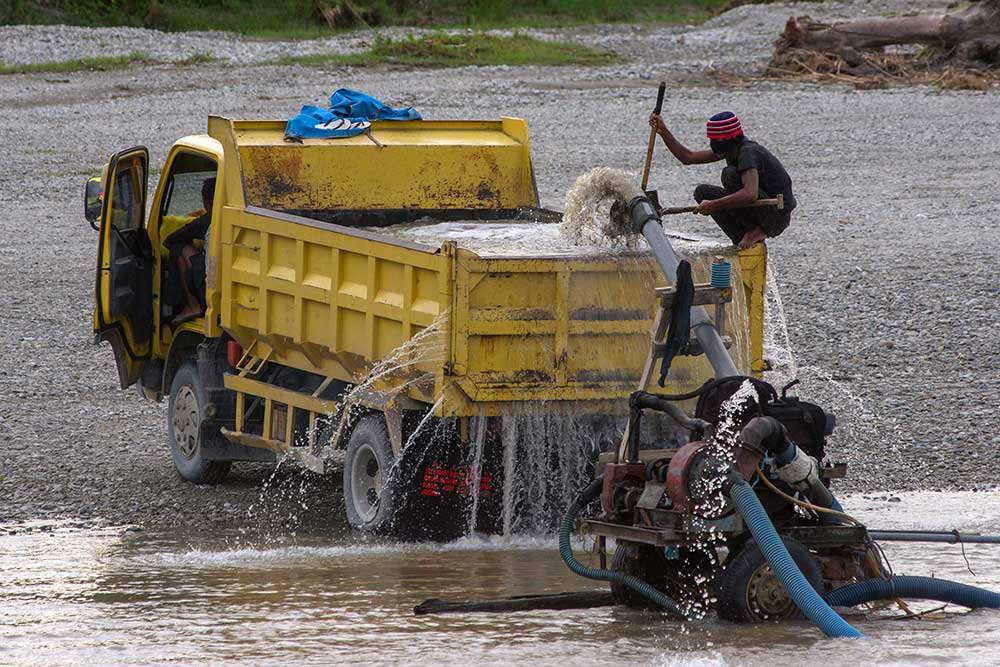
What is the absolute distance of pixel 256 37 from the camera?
34.4 metres

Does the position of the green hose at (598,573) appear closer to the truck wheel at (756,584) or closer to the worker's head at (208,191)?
the truck wheel at (756,584)

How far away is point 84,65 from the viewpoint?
97.6 ft

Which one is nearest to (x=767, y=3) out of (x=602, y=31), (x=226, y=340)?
(x=602, y=31)

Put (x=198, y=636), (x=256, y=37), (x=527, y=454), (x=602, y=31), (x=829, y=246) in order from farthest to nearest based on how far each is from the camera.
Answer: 1. (x=602, y=31)
2. (x=256, y=37)
3. (x=829, y=246)
4. (x=527, y=454)
5. (x=198, y=636)

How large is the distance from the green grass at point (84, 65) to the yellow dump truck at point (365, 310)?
65.1 feet

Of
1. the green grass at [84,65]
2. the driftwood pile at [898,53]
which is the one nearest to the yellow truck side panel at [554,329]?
the driftwood pile at [898,53]

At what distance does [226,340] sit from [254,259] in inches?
28.9

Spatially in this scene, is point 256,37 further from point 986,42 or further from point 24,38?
point 986,42

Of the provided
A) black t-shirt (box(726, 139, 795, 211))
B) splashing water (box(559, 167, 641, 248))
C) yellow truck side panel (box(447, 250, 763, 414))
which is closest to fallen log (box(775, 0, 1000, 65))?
black t-shirt (box(726, 139, 795, 211))

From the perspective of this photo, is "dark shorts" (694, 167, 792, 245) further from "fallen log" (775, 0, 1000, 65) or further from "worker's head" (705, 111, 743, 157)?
"fallen log" (775, 0, 1000, 65)

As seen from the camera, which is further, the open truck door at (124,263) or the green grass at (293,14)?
the green grass at (293,14)

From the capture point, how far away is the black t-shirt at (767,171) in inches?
328

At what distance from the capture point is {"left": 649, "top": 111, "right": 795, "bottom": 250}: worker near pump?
27.2 feet

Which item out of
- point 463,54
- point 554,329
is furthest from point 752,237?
point 463,54
